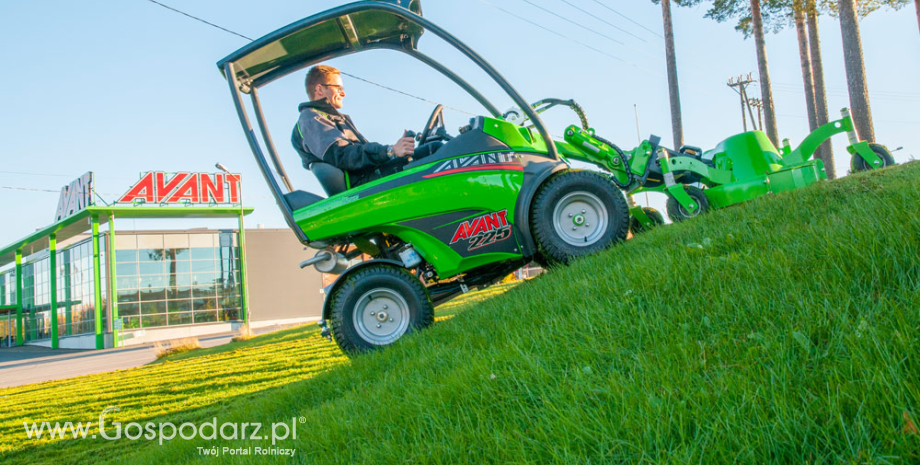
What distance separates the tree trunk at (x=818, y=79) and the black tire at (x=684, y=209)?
1111 centimetres

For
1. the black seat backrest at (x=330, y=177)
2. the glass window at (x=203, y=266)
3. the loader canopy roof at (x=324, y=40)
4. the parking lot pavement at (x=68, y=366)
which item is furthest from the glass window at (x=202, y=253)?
the black seat backrest at (x=330, y=177)

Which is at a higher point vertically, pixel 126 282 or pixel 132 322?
pixel 126 282

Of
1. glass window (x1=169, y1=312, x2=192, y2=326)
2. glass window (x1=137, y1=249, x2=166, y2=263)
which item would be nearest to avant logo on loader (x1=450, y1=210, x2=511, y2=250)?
glass window (x1=169, y1=312, x2=192, y2=326)

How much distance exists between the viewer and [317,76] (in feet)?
15.9

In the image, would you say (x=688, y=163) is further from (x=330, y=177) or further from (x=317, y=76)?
(x=317, y=76)

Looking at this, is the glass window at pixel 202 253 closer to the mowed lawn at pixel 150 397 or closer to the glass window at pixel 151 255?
the glass window at pixel 151 255

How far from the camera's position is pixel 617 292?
2539mm

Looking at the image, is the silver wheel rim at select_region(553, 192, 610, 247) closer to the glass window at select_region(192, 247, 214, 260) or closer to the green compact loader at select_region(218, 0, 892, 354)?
the green compact loader at select_region(218, 0, 892, 354)

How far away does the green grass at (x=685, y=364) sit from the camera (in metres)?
1.23

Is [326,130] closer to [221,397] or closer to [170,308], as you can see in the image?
[221,397]

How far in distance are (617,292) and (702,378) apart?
1.04 metres

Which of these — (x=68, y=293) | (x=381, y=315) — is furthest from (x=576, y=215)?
(x=68, y=293)

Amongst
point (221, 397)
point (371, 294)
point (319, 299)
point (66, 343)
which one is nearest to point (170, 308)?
point (66, 343)

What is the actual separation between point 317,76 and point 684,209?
3930mm
